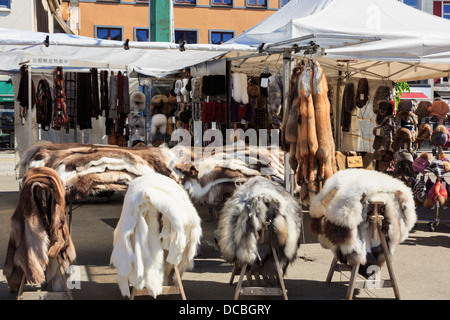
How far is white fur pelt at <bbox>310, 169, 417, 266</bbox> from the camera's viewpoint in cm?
364

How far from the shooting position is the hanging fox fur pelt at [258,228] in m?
3.58

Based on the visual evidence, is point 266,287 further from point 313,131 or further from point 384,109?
point 384,109

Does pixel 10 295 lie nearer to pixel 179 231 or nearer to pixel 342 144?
pixel 179 231

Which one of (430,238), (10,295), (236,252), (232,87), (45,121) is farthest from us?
(45,121)

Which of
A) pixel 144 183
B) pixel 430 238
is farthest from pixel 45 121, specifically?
pixel 430 238

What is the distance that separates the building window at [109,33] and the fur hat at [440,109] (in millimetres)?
21802

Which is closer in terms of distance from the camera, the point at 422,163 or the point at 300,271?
the point at 300,271

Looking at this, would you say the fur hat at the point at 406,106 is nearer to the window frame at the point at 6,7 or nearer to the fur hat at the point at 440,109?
the fur hat at the point at 440,109

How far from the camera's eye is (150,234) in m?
3.43

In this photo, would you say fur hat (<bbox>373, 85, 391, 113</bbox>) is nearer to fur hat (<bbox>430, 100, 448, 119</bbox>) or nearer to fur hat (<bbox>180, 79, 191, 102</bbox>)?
fur hat (<bbox>430, 100, 448, 119</bbox>)

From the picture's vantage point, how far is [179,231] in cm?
339

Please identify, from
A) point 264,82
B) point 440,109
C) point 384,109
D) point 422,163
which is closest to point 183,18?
point 384,109

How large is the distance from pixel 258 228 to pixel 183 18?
2430cm
